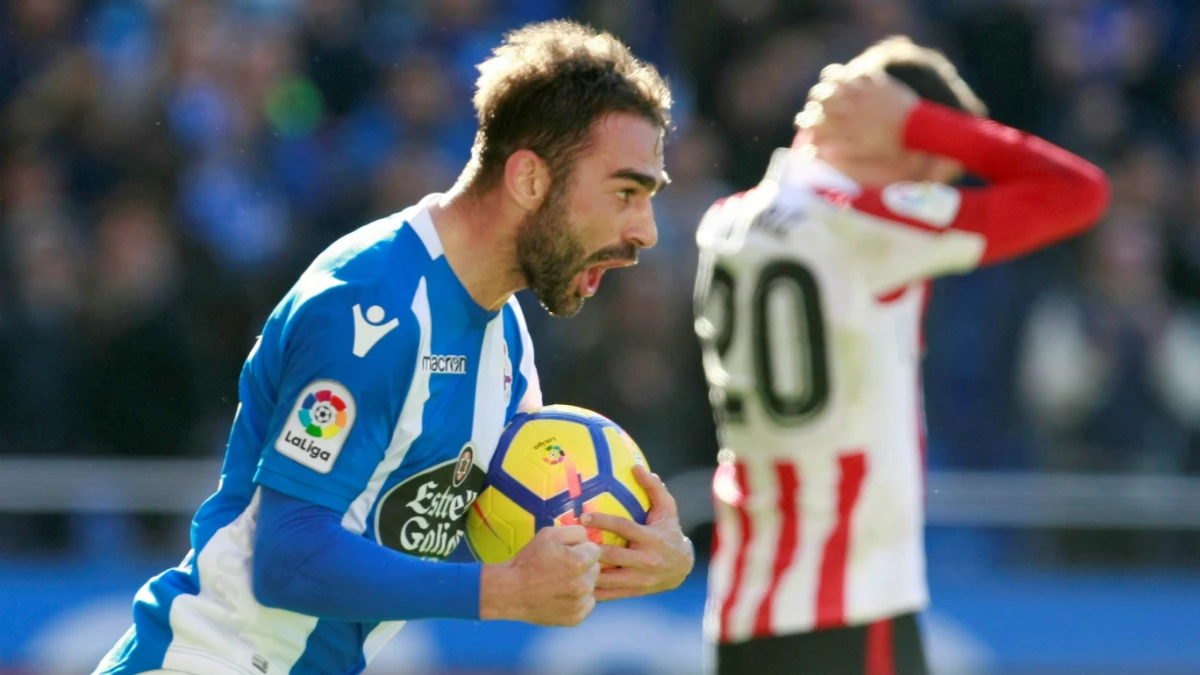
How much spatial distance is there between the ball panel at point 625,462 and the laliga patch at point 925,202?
133cm

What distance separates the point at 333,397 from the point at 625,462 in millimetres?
796

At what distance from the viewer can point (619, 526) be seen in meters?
3.31

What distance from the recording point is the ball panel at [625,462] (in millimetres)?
3580

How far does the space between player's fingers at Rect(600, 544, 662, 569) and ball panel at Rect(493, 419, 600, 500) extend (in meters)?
0.28

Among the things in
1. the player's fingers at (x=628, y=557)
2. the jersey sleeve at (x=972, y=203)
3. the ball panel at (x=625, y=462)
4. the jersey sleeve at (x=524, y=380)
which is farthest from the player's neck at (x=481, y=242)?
the jersey sleeve at (x=972, y=203)

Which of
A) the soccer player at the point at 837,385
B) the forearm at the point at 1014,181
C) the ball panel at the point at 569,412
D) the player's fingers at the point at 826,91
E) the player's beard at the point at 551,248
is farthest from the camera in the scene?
the player's fingers at the point at 826,91

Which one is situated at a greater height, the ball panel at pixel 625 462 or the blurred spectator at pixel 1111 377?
the blurred spectator at pixel 1111 377

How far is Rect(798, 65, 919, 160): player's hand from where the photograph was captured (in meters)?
4.81

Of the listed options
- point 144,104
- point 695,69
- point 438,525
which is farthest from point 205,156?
point 438,525

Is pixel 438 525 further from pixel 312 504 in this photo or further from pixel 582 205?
pixel 582 205

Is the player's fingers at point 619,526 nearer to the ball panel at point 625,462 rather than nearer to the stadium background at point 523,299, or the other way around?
the ball panel at point 625,462

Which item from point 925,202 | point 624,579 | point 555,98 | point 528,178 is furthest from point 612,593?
point 925,202

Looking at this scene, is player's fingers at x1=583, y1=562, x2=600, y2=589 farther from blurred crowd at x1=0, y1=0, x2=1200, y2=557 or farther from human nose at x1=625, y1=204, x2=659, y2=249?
blurred crowd at x1=0, y1=0, x2=1200, y2=557

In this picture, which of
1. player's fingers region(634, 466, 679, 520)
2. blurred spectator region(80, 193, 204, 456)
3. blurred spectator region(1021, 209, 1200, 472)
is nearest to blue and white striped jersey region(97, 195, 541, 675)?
player's fingers region(634, 466, 679, 520)
